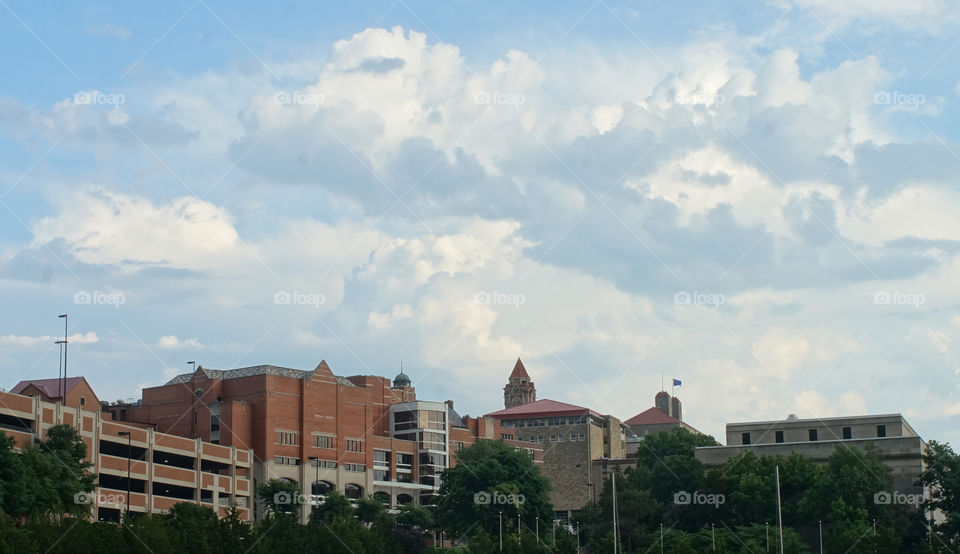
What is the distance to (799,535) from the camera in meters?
108

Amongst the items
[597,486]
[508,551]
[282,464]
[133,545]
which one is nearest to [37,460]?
[133,545]

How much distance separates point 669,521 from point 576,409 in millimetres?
71452

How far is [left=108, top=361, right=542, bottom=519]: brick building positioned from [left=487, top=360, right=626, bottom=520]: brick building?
78.3ft

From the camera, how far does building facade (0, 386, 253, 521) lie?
336ft

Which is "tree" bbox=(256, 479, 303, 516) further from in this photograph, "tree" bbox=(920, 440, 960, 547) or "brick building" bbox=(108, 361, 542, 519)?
"tree" bbox=(920, 440, 960, 547)

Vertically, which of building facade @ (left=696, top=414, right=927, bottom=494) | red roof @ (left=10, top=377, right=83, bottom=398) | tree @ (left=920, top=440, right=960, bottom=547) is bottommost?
tree @ (left=920, top=440, right=960, bottom=547)

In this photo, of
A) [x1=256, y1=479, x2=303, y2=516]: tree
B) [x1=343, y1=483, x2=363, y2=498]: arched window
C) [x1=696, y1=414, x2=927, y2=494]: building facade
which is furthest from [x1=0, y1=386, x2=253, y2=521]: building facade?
[x1=696, y1=414, x2=927, y2=494]: building facade

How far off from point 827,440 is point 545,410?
70.5 meters

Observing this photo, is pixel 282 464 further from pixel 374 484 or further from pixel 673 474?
pixel 673 474

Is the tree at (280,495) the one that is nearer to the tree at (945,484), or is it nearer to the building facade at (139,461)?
the building facade at (139,461)

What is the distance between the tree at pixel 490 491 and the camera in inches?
4899

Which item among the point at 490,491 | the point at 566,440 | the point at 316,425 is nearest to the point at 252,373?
the point at 316,425

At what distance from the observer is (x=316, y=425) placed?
14112 centimetres

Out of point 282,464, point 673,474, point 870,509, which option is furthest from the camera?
point 282,464
